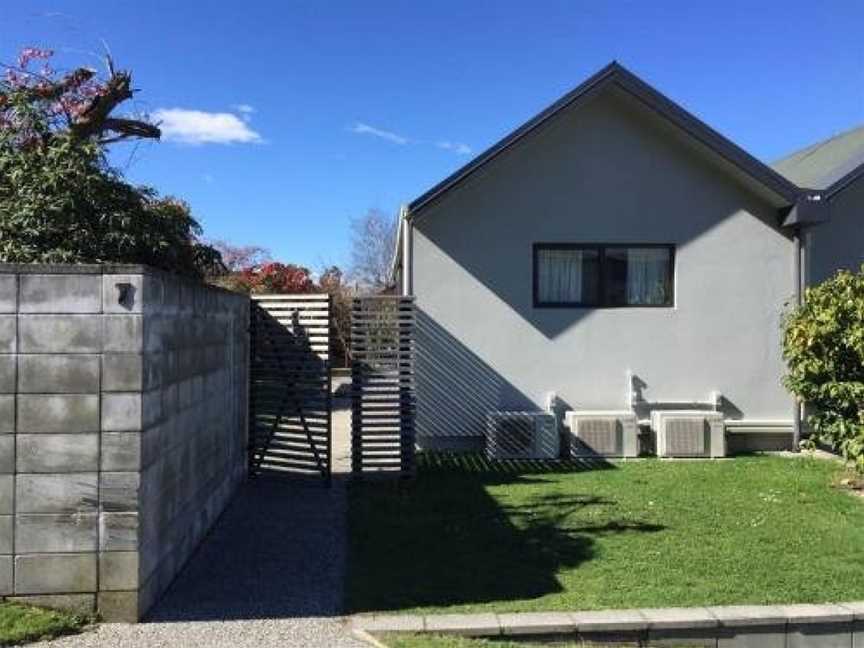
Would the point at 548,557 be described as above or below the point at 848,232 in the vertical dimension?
below

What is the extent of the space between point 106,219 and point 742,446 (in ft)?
30.3

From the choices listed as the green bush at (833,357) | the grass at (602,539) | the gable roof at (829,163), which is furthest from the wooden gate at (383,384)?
the gable roof at (829,163)

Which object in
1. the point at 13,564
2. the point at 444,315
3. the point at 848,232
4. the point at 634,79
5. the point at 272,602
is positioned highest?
the point at 634,79

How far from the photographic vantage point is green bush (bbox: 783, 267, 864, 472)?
950 centimetres

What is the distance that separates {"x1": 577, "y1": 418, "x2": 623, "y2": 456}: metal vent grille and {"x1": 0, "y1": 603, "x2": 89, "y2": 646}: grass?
26.0 ft

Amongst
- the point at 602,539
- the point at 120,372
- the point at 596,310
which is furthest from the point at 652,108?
the point at 120,372

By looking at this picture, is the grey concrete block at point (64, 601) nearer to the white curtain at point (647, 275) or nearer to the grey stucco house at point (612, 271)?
the grey stucco house at point (612, 271)

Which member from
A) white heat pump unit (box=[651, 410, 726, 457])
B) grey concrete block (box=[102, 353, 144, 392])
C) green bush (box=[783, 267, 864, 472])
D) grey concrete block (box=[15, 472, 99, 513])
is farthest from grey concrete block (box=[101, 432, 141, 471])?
white heat pump unit (box=[651, 410, 726, 457])

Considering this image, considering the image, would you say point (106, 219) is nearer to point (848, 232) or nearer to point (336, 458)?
point (336, 458)

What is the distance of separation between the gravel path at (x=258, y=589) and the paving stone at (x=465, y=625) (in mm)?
484

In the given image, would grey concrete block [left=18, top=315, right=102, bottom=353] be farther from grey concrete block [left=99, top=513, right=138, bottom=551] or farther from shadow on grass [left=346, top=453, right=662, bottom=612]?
shadow on grass [left=346, top=453, right=662, bottom=612]

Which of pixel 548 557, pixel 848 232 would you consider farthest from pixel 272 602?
pixel 848 232

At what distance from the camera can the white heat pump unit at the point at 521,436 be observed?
38.2ft

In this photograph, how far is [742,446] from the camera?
12547 millimetres
